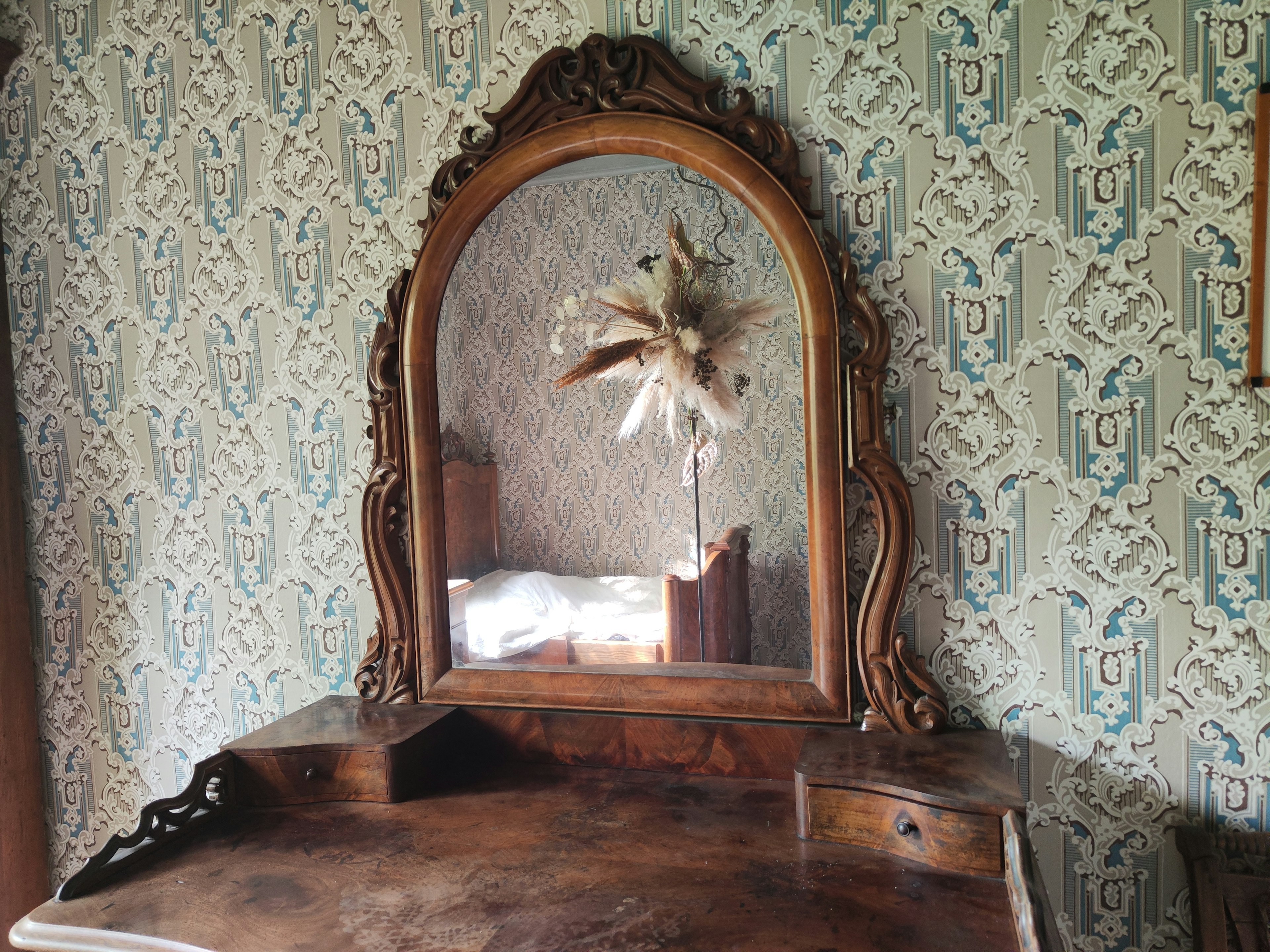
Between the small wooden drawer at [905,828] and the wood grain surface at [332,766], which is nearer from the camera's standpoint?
the small wooden drawer at [905,828]

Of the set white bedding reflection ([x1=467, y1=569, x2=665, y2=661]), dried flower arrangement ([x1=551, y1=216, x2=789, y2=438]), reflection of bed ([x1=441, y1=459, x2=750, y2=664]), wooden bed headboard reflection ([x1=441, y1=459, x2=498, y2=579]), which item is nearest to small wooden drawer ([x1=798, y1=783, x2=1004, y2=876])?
reflection of bed ([x1=441, y1=459, x2=750, y2=664])

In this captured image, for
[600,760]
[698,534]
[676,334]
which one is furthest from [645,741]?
[676,334]

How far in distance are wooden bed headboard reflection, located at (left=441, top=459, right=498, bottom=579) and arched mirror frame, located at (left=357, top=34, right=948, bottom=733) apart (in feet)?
0.08

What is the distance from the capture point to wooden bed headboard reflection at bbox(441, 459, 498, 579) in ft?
6.27

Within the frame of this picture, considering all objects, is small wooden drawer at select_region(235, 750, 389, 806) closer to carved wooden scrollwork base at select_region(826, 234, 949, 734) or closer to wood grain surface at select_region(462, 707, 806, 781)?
wood grain surface at select_region(462, 707, 806, 781)

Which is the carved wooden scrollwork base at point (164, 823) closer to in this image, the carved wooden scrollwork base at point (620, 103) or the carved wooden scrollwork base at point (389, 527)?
the carved wooden scrollwork base at point (389, 527)

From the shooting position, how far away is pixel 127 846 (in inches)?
60.6

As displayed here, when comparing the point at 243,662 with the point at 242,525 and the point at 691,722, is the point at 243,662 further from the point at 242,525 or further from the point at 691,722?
the point at 691,722

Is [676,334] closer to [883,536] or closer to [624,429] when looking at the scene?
[624,429]

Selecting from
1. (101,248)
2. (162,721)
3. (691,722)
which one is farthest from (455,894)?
(101,248)

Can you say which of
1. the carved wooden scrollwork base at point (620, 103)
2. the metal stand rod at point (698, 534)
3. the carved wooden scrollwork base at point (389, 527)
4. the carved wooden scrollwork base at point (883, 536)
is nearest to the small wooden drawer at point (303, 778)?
the carved wooden scrollwork base at point (389, 527)

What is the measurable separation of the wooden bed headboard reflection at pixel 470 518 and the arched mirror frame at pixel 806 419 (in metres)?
0.02

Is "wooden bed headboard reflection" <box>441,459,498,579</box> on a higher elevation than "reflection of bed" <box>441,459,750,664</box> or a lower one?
higher

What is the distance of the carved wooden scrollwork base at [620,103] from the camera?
172 centimetres
